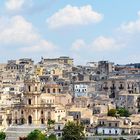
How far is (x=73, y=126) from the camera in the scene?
177 feet

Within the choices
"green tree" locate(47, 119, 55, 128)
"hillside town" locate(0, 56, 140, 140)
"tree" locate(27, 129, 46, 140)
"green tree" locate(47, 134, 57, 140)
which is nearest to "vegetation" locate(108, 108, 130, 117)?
"hillside town" locate(0, 56, 140, 140)

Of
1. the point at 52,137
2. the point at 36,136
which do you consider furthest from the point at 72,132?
the point at 36,136

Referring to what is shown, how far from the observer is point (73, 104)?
7144 cm

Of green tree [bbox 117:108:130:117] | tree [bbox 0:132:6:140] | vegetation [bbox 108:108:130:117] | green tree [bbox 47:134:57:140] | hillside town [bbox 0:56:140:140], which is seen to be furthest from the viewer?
green tree [bbox 117:108:130:117]

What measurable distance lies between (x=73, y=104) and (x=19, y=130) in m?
12.2

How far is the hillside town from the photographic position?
59.8m

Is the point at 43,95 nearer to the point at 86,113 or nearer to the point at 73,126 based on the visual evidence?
the point at 86,113

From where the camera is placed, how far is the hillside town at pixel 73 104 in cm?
5978

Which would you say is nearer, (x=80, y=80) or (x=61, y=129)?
(x=61, y=129)

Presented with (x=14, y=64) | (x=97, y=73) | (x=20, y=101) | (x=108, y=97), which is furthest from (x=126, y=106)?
(x=14, y=64)

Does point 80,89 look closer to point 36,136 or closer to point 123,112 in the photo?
point 123,112

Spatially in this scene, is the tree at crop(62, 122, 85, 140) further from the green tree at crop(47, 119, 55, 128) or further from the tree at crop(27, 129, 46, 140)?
the green tree at crop(47, 119, 55, 128)

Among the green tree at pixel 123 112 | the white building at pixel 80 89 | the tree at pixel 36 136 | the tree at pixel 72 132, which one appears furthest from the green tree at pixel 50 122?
the white building at pixel 80 89

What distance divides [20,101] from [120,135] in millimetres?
13464
